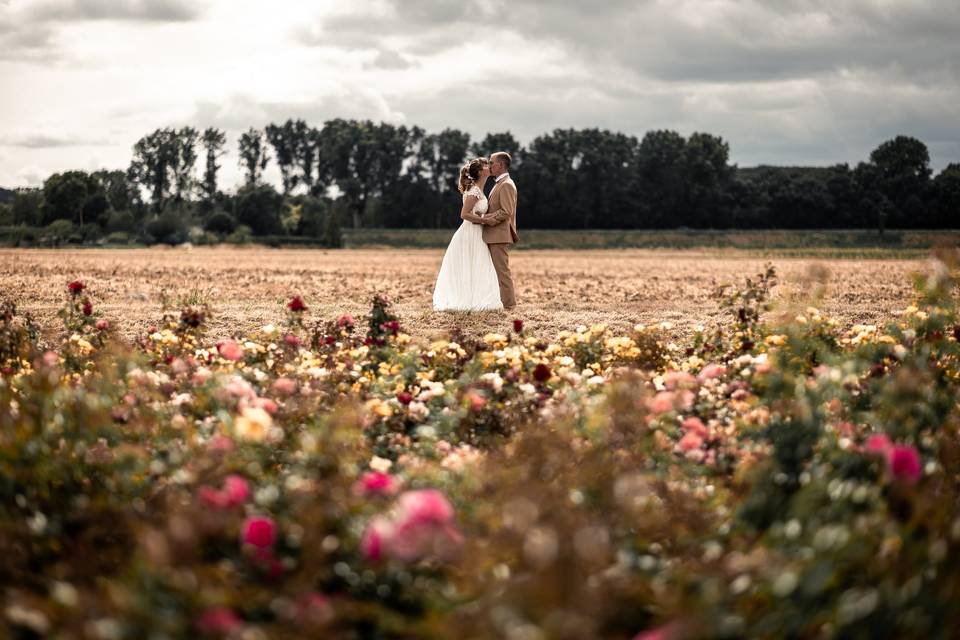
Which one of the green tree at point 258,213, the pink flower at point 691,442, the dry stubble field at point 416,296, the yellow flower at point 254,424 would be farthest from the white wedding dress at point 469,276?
the green tree at point 258,213

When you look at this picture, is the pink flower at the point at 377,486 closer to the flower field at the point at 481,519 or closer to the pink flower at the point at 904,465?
the flower field at the point at 481,519

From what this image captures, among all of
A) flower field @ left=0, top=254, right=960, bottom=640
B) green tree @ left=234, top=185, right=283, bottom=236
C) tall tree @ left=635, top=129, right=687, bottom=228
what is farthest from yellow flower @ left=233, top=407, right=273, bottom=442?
tall tree @ left=635, top=129, right=687, bottom=228

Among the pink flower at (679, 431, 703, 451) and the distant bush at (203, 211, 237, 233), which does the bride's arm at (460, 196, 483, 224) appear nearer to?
the pink flower at (679, 431, 703, 451)

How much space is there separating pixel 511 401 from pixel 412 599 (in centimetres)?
327

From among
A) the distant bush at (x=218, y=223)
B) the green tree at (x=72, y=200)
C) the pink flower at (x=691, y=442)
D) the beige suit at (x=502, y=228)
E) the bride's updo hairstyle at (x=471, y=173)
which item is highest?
the green tree at (x=72, y=200)

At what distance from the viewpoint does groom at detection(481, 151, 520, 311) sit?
14086 millimetres

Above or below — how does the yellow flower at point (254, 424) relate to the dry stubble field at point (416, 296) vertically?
above

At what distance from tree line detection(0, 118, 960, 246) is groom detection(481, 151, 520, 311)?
79.2 meters

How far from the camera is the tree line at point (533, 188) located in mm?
102188

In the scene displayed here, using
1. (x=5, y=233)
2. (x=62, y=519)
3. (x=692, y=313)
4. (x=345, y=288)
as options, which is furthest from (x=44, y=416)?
(x=5, y=233)

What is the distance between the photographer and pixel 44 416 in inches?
146

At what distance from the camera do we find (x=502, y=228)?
577 inches

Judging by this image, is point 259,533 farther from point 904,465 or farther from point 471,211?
point 471,211

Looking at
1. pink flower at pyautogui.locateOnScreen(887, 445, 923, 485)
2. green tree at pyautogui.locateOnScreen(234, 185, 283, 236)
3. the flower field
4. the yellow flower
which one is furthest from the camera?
green tree at pyautogui.locateOnScreen(234, 185, 283, 236)
